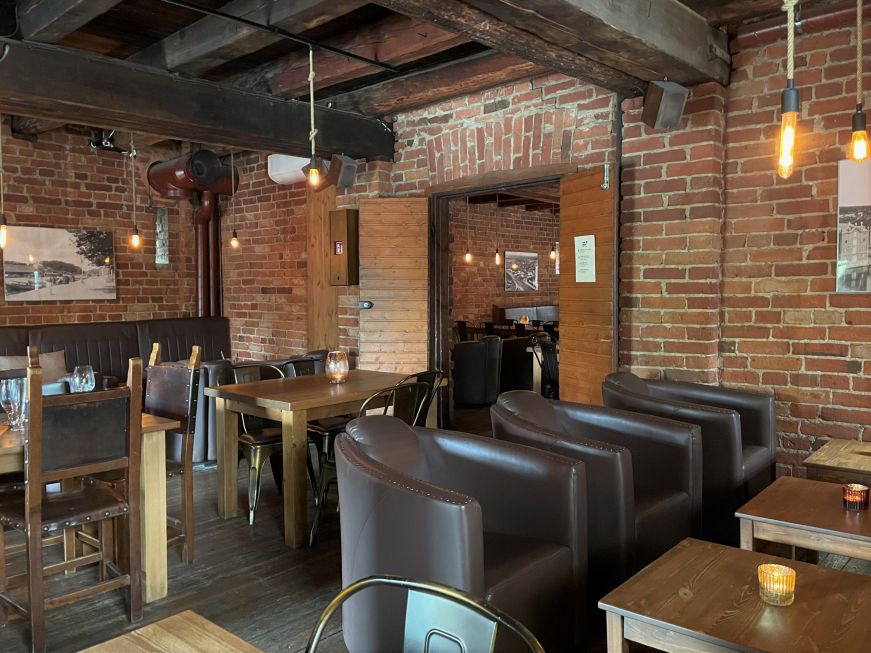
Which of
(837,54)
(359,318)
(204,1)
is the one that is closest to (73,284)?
(359,318)

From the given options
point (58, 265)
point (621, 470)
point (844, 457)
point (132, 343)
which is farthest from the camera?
point (58, 265)

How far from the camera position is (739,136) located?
→ 394 cm

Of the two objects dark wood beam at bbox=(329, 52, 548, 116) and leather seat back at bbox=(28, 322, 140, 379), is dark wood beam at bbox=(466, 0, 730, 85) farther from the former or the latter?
leather seat back at bbox=(28, 322, 140, 379)

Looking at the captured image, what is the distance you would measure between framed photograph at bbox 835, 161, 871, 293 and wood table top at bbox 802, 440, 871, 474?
2.59 ft

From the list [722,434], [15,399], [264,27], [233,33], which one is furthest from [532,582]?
[233,33]

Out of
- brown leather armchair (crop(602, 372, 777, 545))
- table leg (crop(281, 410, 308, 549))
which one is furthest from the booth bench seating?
brown leather armchair (crop(602, 372, 777, 545))

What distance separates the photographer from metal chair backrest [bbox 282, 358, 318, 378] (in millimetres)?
4836

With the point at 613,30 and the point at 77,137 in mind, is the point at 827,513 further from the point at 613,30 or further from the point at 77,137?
the point at 77,137

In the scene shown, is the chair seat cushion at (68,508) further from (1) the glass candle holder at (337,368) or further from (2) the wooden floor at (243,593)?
(1) the glass candle holder at (337,368)

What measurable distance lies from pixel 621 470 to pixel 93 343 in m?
5.29

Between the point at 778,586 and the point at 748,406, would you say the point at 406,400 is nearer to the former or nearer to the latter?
the point at 748,406

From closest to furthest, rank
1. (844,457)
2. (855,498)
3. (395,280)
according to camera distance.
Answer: (855,498), (844,457), (395,280)

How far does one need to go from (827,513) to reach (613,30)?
208cm

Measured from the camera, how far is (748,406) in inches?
142
